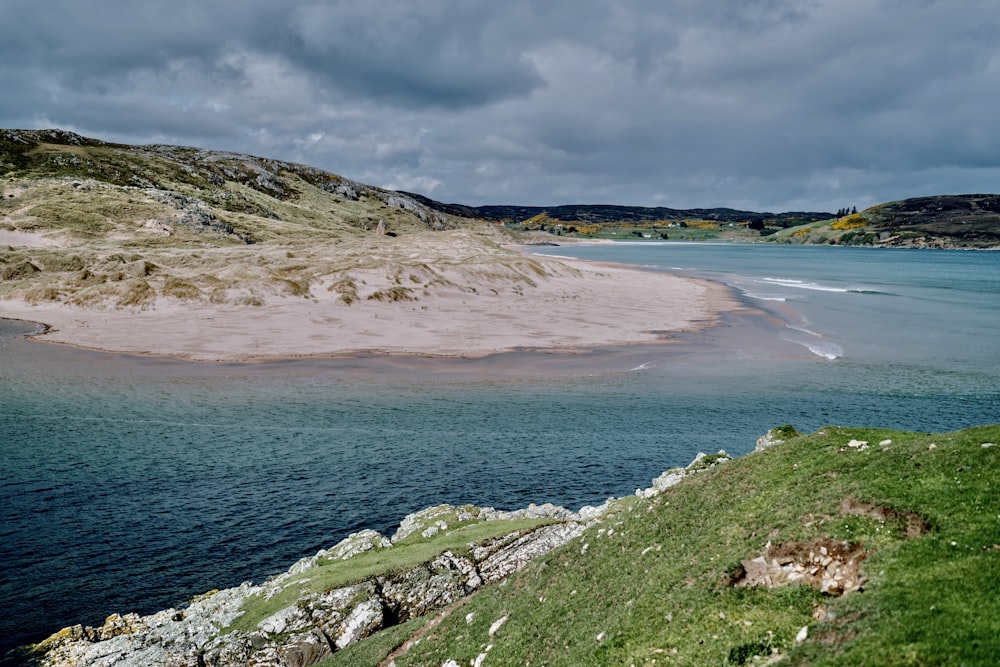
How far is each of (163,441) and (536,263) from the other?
102 metres

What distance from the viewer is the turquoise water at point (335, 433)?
31453 millimetres

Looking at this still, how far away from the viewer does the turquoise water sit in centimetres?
3145

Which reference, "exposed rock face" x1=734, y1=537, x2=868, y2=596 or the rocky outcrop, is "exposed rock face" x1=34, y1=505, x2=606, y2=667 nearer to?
the rocky outcrop

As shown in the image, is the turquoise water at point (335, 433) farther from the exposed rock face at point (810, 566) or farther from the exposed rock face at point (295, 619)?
the exposed rock face at point (810, 566)

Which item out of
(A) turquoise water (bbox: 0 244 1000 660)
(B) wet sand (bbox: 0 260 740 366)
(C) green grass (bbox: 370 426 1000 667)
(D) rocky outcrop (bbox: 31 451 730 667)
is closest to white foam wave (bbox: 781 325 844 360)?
(A) turquoise water (bbox: 0 244 1000 660)

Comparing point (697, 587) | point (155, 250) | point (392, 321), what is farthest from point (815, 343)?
point (155, 250)

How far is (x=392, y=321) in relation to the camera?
309ft

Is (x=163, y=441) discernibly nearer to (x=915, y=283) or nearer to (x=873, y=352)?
(x=873, y=352)

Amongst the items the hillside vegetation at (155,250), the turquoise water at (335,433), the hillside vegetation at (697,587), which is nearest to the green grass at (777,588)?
the hillside vegetation at (697,587)

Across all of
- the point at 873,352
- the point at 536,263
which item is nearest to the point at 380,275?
the point at 536,263

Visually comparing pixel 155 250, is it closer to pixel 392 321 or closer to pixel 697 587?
pixel 392 321

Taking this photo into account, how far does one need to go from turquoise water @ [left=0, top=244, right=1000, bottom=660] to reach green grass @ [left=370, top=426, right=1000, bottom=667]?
1762 centimetres

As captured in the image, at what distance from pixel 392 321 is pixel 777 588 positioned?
8400 centimetres

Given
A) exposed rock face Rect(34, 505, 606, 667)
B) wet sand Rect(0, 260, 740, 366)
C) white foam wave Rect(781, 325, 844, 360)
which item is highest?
wet sand Rect(0, 260, 740, 366)
